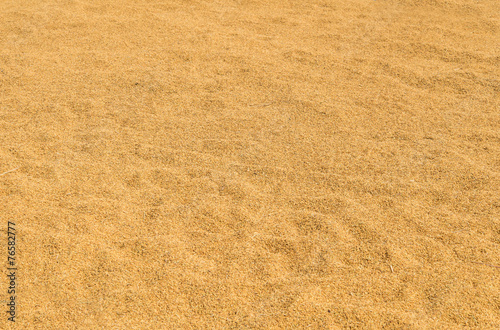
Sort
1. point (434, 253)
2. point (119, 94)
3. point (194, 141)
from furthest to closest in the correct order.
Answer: point (119, 94)
point (194, 141)
point (434, 253)

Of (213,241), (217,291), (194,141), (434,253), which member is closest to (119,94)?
(194,141)

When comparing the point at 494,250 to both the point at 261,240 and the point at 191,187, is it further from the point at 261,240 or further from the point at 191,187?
the point at 191,187

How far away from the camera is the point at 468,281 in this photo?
91.0 inches

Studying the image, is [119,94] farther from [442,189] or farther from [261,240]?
[442,189]

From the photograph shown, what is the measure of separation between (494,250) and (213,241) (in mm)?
1222

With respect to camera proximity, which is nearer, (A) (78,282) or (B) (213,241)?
(A) (78,282)

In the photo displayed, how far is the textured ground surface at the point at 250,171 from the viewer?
7.28 feet

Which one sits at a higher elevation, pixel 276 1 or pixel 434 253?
pixel 276 1

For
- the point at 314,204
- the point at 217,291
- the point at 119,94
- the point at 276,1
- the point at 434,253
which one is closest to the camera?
the point at 217,291

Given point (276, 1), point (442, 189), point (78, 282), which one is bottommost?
point (78, 282)

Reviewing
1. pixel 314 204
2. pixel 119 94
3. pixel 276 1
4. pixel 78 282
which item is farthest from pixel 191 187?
pixel 276 1

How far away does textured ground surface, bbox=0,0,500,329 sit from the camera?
222cm

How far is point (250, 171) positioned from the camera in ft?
9.77

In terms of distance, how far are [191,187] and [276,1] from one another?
3.09 metres
